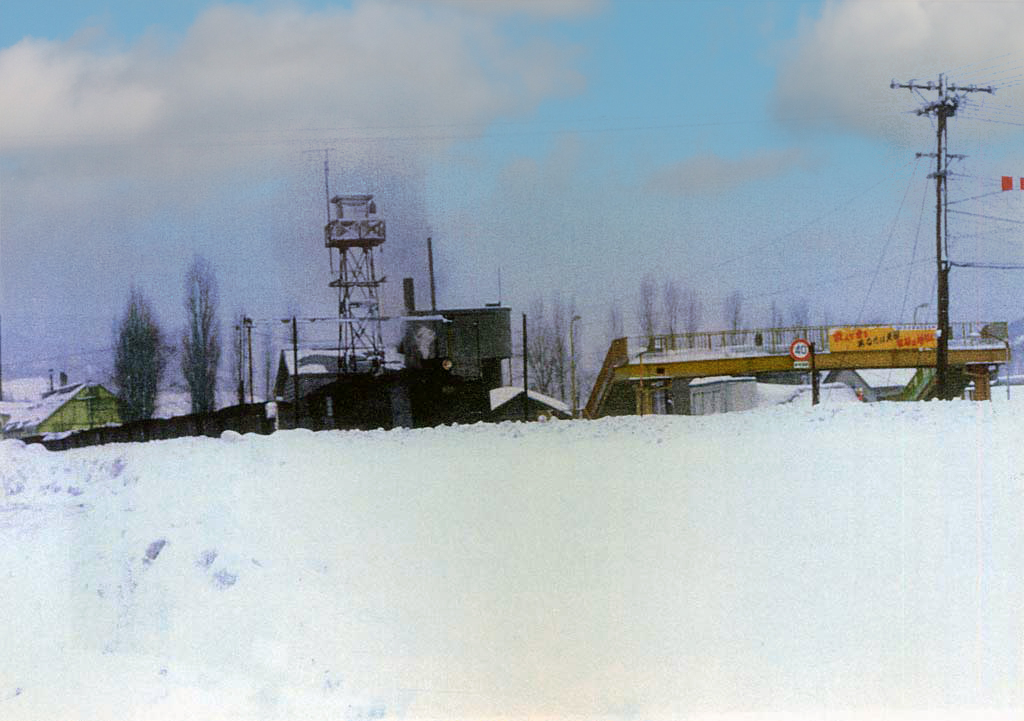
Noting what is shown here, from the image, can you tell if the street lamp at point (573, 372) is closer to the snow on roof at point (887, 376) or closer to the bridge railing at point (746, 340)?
the bridge railing at point (746, 340)

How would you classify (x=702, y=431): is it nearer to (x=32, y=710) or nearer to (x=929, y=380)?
(x=929, y=380)

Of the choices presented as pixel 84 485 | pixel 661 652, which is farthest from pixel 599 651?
pixel 84 485

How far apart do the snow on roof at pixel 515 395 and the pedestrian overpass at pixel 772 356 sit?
17 cm

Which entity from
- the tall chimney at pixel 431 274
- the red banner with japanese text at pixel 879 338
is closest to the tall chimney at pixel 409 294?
the tall chimney at pixel 431 274

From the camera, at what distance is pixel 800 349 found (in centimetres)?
584

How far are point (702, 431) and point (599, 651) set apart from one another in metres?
1.56

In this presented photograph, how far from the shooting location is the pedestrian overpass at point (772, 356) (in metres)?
5.76

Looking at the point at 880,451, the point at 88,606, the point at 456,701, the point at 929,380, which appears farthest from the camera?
the point at 929,380

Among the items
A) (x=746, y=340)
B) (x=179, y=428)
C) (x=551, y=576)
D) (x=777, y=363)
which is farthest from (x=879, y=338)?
(x=179, y=428)

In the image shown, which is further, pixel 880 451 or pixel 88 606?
pixel 880 451

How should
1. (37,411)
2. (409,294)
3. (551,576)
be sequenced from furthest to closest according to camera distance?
1. (37,411)
2. (409,294)
3. (551,576)

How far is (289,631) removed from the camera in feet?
14.9

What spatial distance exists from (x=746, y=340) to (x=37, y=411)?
478cm

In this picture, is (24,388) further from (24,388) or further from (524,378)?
(524,378)
